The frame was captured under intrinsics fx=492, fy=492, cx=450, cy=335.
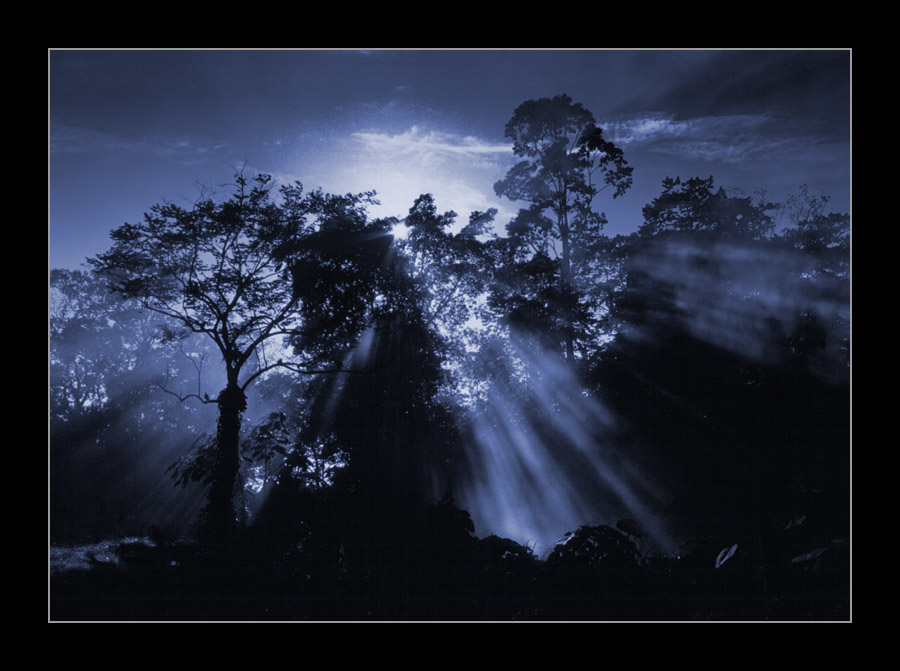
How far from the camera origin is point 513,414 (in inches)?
389

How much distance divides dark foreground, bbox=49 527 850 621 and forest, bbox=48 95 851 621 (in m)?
0.03

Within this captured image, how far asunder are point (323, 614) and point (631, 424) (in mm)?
5838

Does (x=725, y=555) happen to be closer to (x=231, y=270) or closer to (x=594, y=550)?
(x=594, y=550)

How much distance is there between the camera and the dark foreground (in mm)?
5883

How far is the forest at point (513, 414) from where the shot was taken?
6.47 metres

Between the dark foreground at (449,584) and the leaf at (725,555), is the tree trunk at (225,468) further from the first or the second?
the leaf at (725,555)

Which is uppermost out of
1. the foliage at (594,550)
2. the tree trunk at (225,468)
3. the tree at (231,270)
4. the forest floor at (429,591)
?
the tree at (231,270)

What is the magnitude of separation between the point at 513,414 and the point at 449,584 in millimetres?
3911

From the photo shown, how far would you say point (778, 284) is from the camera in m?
8.66

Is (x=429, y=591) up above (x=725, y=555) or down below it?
below

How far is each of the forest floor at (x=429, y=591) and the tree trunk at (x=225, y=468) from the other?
18.1 inches

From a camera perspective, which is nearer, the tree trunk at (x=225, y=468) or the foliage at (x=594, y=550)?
the foliage at (x=594, y=550)

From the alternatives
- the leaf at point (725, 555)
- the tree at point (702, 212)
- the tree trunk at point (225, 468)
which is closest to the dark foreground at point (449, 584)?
the leaf at point (725, 555)

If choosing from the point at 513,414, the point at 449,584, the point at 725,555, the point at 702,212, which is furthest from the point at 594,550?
the point at 702,212
